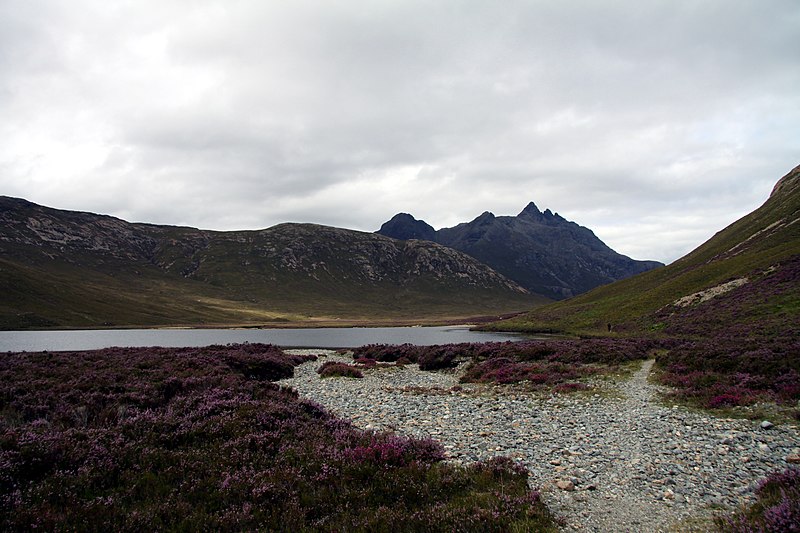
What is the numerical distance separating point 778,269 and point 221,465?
8404cm

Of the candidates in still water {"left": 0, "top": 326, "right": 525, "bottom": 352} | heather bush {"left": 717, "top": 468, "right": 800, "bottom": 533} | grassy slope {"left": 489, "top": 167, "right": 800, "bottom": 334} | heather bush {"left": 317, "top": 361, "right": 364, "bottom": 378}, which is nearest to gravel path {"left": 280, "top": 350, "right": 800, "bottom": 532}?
heather bush {"left": 717, "top": 468, "right": 800, "bottom": 533}

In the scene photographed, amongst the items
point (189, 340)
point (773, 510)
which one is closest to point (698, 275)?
point (773, 510)

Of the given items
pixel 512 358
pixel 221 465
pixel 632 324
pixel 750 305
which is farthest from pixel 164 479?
pixel 632 324

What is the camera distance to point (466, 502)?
30.2 feet

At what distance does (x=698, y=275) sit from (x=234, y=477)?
99.9m

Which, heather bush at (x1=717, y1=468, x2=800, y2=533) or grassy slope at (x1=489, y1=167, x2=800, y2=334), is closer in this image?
heather bush at (x1=717, y1=468, x2=800, y2=533)

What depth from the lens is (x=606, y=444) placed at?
1475 cm

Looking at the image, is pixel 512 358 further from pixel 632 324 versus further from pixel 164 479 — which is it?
pixel 632 324

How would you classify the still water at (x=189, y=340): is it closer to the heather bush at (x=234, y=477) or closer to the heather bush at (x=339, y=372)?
the heather bush at (x=339, y=372)

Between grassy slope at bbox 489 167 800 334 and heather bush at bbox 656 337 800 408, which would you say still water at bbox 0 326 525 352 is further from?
heather bush at bbox 656 337 800 408

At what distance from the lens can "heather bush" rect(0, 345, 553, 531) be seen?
8.23m

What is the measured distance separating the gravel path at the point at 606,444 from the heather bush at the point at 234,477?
1840 mm

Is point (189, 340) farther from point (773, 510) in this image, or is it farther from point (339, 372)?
point (773, 510)

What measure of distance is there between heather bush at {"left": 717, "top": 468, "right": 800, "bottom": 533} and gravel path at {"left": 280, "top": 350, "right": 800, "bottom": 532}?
69 cm
